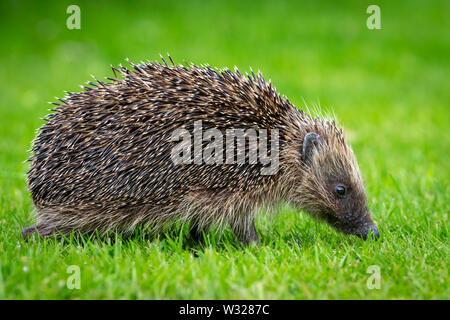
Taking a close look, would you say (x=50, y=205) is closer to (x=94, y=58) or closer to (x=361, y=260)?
(x=361, y=260)

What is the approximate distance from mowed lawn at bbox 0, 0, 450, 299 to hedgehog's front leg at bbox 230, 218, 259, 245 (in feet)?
0.49

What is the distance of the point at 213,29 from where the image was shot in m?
20.2

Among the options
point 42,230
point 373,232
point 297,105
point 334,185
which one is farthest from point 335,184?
point 297,105

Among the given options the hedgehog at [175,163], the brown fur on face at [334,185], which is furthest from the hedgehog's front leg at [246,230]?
the brown fur on face at [334,185]

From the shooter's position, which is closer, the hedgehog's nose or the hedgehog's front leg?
the hedgehog's nose

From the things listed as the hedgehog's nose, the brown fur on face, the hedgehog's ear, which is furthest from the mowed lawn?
the hedgehog's ear

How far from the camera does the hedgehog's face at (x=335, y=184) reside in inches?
243

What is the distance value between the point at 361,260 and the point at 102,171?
9.49 ft

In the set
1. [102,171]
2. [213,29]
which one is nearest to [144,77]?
[102,171]

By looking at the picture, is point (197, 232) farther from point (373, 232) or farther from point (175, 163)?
point (373, 232)

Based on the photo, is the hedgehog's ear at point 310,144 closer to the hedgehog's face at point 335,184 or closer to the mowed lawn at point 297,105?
the hedgehog's face at point 335,184

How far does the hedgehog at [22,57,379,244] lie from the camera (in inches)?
227

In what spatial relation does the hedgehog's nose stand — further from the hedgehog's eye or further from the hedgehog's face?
the hedgehog's eye

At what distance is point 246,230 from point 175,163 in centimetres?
117
